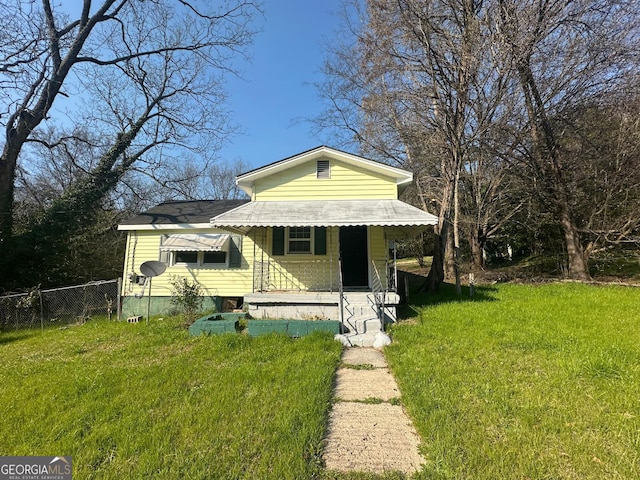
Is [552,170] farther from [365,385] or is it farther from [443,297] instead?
[365,385]

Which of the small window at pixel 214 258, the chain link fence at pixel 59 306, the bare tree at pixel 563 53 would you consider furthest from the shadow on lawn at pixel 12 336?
the bare tree at pixel 563 53

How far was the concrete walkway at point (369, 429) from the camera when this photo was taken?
109 inches

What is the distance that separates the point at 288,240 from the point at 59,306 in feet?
26.3

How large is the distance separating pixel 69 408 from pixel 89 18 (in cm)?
1719

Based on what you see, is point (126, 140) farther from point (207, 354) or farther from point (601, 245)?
point (601, 245)

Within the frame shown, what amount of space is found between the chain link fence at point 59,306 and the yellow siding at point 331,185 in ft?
21.0

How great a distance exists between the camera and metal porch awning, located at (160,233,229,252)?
10.1 m

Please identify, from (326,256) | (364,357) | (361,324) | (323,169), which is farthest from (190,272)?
(364,357)

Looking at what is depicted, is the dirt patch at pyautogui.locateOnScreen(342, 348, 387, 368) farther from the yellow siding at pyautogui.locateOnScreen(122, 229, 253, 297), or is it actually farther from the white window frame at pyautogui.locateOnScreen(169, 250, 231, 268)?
the white window frame at pyautogui.locateOnScreen(169, 250, 231, 268)

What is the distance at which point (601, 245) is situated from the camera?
12812 mm

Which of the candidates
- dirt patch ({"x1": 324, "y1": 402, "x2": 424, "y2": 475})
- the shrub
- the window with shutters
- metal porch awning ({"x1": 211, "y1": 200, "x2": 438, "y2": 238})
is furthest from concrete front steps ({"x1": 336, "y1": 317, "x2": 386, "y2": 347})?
the shrub

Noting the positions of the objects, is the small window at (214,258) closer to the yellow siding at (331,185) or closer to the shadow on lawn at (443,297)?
→ the yellow siding at (331,185)

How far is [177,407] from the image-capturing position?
12.3 ft

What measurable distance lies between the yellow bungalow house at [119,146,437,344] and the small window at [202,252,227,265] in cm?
4
